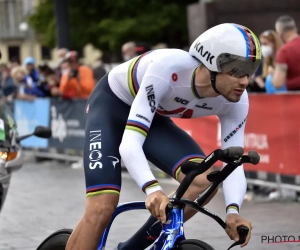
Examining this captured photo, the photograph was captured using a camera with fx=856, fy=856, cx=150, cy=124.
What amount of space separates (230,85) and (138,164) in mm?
636

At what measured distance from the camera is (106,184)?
16.2ft

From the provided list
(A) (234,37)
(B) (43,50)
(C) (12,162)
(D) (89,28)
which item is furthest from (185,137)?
(B) (43,50)

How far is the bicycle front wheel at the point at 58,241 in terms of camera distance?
538 cm

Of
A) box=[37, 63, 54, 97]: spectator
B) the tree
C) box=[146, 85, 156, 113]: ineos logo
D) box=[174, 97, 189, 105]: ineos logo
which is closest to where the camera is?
box=[146, 85, 156, 113]: ineos logo

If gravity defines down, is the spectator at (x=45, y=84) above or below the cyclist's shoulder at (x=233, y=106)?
below

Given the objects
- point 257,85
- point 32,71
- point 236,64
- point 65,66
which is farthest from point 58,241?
point 32,71

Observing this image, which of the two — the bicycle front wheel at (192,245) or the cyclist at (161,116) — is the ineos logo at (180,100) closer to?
the cyclist at (161,116)

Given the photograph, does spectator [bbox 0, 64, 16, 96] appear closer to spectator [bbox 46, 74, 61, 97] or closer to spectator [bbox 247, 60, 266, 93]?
spectator [bbox 46, 74, 61, 97]

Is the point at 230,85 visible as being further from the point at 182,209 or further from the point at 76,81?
the point at 76,81

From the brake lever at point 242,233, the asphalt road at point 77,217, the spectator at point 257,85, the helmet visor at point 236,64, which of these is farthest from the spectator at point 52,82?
the brake lever at point 242,233

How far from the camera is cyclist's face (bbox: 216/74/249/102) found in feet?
14.7

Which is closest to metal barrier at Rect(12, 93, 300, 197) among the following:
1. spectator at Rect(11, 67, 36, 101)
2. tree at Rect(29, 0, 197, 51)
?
spectator at Rect(11, 67, 36, 101)

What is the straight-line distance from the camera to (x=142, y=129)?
4602 millimetres

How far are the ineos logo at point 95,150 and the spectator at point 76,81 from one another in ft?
32.6
